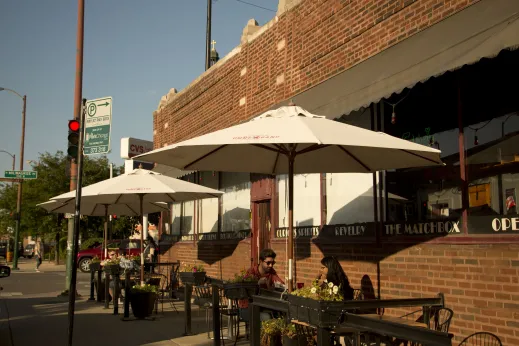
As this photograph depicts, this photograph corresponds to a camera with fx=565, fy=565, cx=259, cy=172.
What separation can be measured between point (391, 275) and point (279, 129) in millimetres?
3188

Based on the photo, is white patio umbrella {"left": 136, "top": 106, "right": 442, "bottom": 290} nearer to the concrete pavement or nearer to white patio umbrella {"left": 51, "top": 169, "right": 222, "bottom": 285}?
the concrete pavement

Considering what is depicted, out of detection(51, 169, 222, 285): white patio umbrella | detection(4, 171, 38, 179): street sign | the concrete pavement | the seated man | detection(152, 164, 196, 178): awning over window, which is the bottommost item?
the concrete pavement

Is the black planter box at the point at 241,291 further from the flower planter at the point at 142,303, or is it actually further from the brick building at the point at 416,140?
the flower planter at the point at 142,303

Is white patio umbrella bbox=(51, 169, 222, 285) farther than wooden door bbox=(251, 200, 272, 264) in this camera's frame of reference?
No

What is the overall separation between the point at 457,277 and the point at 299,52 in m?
5.70

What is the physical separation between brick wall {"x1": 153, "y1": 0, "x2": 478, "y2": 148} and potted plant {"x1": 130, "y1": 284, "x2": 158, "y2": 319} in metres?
4.36

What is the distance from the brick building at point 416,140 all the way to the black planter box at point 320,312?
91.7 inches

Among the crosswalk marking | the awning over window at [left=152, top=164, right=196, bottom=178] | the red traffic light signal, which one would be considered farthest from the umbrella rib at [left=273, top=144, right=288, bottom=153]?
the crosswalk marking

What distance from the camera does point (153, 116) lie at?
1981 cm

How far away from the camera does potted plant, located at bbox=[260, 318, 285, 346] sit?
20.7ft

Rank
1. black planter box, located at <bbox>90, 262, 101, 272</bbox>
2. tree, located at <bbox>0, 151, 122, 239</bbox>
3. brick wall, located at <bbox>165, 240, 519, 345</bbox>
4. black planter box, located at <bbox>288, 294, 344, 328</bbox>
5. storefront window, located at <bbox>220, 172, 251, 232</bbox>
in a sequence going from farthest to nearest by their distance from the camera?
tree, located at <bbox>0, 151, 122, 239</bbox>, black planter box, located at <bbox>90, 262, 101, 272</bbox>, storefront window, located at <bbox>220, 172, 251, 232</bbox>, brick wall, located at <bbox>165, 240, 519, 345</bbox>, black planter box, located at <bbox>288, 294, 344, 328</bbox>

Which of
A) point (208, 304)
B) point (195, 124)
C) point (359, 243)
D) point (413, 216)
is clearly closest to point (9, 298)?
point (195, 124)

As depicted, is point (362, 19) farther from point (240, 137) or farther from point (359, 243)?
point (240, 137)

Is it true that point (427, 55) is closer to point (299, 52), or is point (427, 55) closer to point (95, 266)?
point (299, 52)
